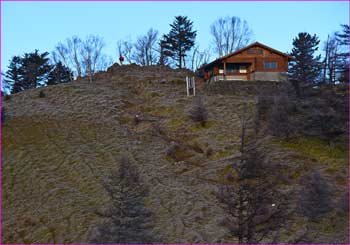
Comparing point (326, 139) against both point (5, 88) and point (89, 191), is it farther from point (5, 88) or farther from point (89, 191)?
point (5, 88)

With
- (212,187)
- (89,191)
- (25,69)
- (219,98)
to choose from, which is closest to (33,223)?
(89,191)

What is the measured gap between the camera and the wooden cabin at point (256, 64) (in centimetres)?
5562

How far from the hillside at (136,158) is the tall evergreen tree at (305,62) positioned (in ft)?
16.1

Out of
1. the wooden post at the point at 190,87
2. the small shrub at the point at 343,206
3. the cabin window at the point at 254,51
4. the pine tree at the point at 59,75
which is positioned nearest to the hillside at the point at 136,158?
the small shrub at the point at 343,206

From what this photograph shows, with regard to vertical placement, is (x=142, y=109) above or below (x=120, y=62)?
below

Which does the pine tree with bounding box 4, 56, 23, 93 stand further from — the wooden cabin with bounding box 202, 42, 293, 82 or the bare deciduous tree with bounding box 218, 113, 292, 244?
the bare deciduous tree with bounding box 218, 113, 292, 244

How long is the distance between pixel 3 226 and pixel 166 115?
20.3 metres

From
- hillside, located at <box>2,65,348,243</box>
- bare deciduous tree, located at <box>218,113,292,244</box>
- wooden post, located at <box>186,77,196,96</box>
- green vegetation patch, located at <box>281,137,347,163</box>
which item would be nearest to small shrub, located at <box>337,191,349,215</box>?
hillside, located at <box>2,65,348,243</box>

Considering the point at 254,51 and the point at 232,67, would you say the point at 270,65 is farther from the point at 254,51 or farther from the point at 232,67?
the point at 232,67

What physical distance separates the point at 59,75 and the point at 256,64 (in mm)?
25670

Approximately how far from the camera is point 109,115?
44.1 meters

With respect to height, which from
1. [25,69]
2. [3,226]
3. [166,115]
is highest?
[25,69]

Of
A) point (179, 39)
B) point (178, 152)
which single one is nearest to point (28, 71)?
point (179, 39)

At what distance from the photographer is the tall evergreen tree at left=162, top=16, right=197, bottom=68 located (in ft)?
223
